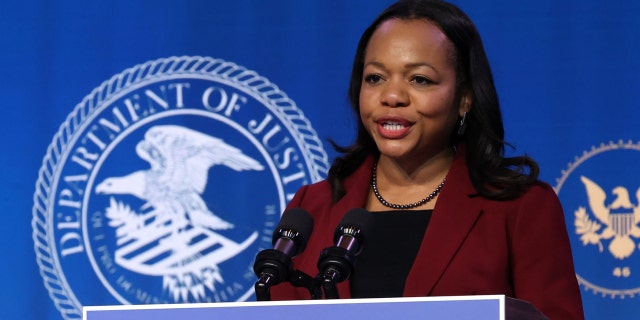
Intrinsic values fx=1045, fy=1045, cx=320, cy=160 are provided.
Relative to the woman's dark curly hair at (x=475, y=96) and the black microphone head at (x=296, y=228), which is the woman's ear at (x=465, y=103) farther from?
the black microphone head at (x=296, y=228)

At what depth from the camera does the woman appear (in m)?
1.80

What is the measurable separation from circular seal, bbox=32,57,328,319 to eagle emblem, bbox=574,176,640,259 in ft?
2.31

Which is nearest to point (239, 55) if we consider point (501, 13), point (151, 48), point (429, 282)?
point (151, 48)

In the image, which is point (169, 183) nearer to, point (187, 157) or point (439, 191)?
point (187, 157)

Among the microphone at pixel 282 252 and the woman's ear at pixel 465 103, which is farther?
the woman's ear at pixel 465 103

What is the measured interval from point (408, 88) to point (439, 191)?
226 mm

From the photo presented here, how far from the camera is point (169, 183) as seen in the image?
2857 millimetres

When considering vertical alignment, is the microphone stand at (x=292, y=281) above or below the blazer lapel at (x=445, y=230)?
below

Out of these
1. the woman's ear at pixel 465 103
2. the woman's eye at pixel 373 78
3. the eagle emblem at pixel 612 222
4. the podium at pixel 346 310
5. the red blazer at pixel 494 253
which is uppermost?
the eagle emblem at pixel 612 222

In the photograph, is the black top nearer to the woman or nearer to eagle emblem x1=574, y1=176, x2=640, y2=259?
the woman

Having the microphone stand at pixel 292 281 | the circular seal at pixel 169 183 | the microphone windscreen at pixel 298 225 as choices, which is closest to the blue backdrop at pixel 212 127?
the circular seal at pixel 169 183

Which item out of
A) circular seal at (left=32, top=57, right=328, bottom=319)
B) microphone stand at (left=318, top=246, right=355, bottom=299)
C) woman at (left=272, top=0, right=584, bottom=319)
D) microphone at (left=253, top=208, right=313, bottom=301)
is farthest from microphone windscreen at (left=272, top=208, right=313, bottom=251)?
circular seal at (left=32, top=57, right=328, bottom=319)

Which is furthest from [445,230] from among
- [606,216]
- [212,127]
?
[212,127]

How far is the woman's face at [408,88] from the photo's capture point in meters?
1.86
